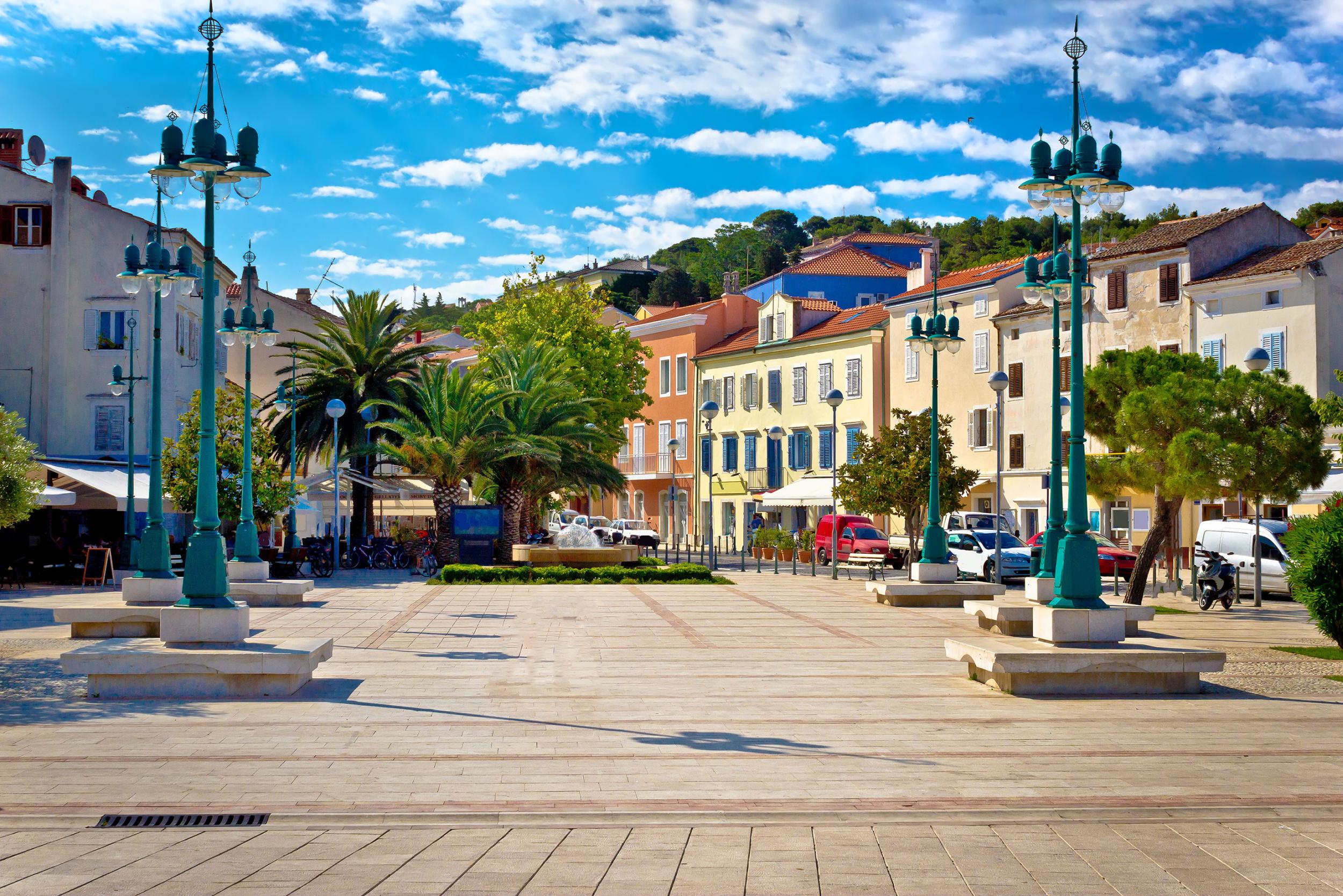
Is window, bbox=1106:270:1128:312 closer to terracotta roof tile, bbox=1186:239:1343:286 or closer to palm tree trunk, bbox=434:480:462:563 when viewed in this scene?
terracotta roof tile, bbox=1186:239:1343:286

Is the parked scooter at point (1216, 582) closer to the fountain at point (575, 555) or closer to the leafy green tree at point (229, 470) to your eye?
the fountain at point (575, 555)

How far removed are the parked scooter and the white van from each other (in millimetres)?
2627

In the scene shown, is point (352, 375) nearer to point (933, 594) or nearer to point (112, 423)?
point (112, 423)

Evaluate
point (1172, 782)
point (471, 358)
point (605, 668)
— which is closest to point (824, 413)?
point (471, 358)

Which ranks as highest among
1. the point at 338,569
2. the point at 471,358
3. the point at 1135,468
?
the point at 471,358

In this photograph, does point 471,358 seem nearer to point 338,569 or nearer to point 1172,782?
point 338,569

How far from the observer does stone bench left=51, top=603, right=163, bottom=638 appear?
18.3 meters

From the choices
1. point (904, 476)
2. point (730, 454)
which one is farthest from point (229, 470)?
point (730, 454)

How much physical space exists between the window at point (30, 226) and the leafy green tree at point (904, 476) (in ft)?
93.6

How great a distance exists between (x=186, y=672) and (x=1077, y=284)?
10.5 m

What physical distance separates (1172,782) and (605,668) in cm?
760

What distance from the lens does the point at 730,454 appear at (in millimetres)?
69812

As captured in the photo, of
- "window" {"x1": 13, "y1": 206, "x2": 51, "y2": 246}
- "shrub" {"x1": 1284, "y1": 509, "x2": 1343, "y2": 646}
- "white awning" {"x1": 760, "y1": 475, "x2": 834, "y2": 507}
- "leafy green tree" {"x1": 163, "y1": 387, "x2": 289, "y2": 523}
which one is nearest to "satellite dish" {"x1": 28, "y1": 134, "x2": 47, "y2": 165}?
"window" {"x1": 13, "y1": 206, "x2": 51, "y2": 246}

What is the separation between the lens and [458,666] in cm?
1580
